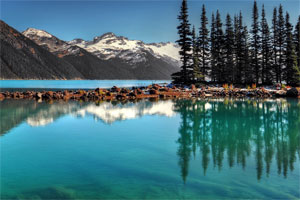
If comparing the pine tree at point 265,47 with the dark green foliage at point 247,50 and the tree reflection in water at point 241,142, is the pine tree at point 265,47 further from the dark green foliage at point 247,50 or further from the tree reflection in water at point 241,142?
the tree reflection in water at point 241,142

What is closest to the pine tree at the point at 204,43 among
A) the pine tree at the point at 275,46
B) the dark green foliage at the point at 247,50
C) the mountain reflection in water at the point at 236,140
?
the dark green foliage at the point at 247,50

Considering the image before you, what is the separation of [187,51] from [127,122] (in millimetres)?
43551

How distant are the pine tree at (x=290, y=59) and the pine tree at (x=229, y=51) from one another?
11.9 m

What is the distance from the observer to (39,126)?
17.3 metres

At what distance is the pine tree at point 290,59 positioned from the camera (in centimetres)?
5444

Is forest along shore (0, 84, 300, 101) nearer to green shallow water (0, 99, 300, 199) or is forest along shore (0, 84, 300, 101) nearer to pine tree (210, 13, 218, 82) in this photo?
pine tree (210, 13, 218, 82)

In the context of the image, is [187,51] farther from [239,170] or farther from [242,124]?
[239,170]

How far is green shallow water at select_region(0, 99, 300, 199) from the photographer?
675 centimetres

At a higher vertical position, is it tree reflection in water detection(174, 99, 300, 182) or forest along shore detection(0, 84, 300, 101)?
forest along shore detection(0, 84, 300, 101)

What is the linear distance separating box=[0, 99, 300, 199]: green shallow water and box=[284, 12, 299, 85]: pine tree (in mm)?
43250

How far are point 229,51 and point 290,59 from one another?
13281mm

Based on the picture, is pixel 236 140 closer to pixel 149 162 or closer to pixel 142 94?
pixel 149 162

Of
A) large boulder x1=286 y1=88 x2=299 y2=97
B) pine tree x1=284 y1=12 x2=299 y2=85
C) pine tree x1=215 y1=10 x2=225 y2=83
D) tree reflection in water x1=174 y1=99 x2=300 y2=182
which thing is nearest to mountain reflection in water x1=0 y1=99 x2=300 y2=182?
tree reflection in water x1=174 y1=99 x2=300 y2=182

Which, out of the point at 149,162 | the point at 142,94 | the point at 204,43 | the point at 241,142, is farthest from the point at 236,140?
the point at 204,43
